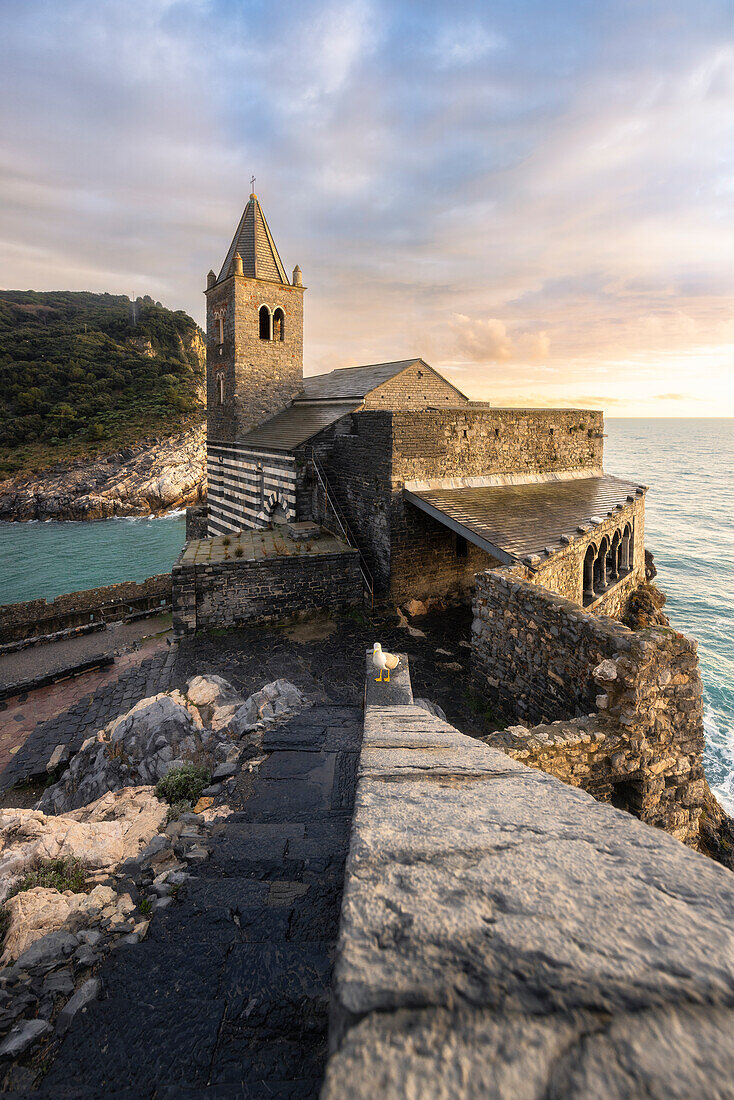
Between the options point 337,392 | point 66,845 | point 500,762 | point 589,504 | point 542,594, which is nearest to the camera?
point 500,762

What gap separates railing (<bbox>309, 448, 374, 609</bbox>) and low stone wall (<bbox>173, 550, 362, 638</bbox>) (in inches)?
8.8

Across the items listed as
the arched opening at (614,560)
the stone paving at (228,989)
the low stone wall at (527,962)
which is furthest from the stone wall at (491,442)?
the low stone wall at (527,962)

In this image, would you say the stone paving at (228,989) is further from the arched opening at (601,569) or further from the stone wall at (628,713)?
the arched opening at (601,569)

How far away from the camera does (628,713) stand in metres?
5.38

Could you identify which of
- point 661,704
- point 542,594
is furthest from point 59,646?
point 661,704

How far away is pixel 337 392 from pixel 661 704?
17.6m

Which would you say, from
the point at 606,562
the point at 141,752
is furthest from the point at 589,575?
the point at 141,752

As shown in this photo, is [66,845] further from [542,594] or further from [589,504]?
[589,504]

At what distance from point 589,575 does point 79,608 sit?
16.4 m

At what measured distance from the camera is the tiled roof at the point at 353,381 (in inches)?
758

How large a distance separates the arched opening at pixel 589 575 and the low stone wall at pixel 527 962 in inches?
448

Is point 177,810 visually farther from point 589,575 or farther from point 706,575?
point 706,575

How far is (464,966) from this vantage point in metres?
1.02

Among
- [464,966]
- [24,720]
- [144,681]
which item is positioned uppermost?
[464,966]
